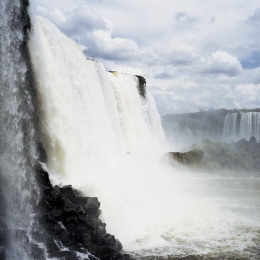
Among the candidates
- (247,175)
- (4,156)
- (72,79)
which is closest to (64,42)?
(72,79)

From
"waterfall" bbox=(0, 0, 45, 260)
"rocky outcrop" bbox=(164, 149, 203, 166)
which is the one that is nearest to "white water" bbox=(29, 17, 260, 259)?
"waterfall" bbox=(0, 0, 45, 260)

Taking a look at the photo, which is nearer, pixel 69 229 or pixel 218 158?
pixel 69 229

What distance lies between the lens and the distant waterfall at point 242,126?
162ft

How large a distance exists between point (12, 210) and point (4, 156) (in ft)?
6.41

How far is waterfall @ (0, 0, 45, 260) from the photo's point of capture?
11758 millimetres

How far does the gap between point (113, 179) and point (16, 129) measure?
27.5 ft

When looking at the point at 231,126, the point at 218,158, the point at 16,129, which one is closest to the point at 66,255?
the point at 16,129

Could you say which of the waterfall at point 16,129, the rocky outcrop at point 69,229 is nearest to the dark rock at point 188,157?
the rocky outcrop at point 69,229

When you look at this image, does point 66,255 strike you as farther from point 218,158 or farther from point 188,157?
point 218,158

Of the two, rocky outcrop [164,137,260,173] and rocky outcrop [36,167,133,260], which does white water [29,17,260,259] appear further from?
rocky outcrop [164,137,260,173]

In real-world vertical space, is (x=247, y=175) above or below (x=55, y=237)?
above

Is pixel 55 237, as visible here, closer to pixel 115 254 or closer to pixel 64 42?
pixel 115 254

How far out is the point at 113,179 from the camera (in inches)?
770

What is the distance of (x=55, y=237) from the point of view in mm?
11289
